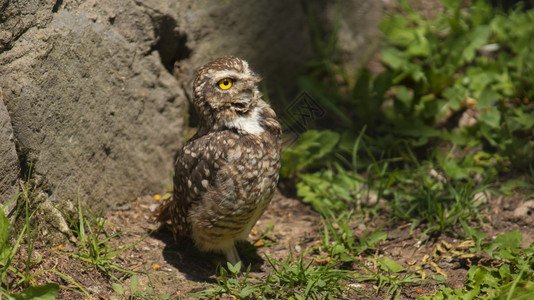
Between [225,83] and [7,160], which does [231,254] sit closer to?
[225,83]

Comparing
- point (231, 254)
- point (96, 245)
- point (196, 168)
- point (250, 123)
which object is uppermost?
point (250, 123)

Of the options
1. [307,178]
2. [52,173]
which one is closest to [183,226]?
[52,173]

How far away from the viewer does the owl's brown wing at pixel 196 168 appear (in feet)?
11.1

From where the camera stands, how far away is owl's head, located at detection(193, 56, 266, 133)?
11.0 feet

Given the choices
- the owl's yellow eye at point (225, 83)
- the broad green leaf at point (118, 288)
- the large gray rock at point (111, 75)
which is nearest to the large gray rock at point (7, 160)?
the large gray rock at point (111, 75)

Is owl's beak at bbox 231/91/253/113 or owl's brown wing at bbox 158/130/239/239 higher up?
owl's beak at bbox 231/91/253/113

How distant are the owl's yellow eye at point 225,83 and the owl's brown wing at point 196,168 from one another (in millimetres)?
268

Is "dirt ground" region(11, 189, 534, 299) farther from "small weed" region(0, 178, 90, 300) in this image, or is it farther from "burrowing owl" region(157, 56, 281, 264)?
"burrowing owl" region(157, 56, 281, 264)

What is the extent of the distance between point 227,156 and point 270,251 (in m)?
0.98

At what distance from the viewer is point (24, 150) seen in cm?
324

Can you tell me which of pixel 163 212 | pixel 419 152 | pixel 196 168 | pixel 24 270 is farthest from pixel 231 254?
pixel 419 152

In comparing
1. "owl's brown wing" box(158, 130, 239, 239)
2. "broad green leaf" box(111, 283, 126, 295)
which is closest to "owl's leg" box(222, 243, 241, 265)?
"owl's brown wing" box(158, 130, 239, 239)

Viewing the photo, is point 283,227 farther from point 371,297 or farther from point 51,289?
point 51,289

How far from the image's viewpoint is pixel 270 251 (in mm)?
4012
